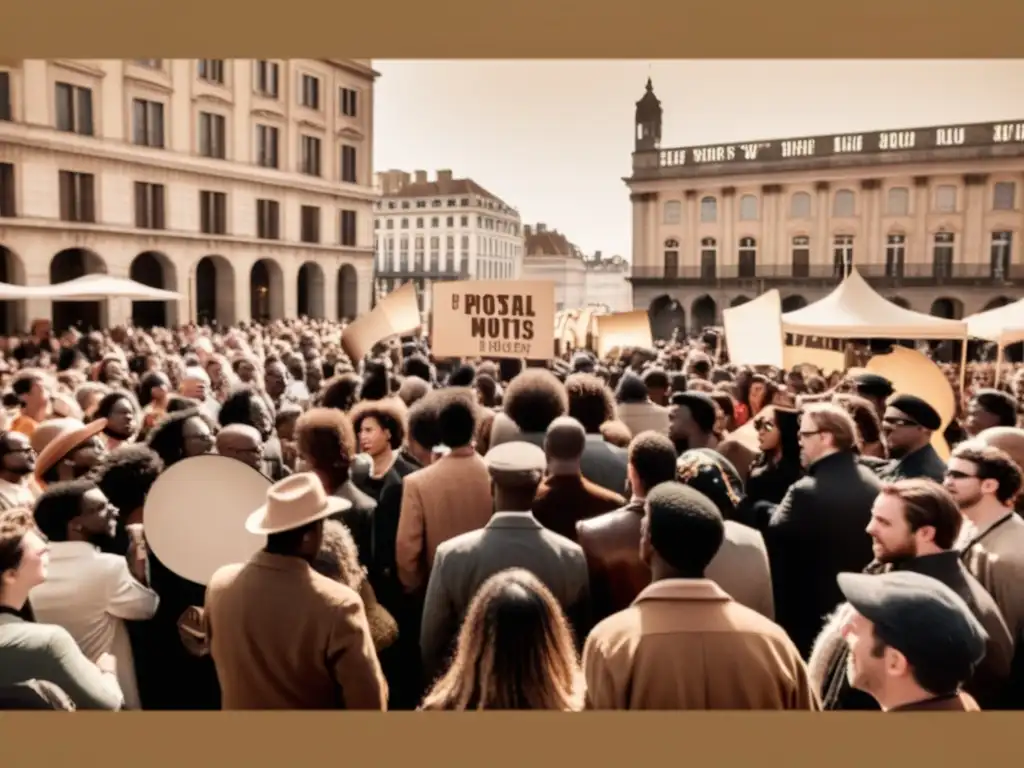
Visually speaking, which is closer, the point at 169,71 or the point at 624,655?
the point at 624,655

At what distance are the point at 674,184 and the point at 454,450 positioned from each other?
45.2 m

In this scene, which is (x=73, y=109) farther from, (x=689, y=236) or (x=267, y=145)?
(x=689, y=236)

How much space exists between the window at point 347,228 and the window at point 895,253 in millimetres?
27041

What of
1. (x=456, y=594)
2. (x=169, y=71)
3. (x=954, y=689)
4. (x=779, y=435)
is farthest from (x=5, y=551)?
(x=169, y=71)

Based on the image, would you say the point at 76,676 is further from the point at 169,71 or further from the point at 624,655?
the point at 169,71

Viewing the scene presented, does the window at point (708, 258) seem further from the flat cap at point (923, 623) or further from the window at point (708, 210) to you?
the flat cap at point (923, 623)

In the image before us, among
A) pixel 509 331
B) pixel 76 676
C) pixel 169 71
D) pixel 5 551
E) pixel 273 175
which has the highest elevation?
pixel 169 71

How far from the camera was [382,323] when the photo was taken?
9.49 m

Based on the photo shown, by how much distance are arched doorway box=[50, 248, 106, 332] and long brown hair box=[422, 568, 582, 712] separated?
97.0ft

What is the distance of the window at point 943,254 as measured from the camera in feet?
134

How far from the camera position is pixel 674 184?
47.1 meters

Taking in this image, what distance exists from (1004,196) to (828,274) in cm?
857

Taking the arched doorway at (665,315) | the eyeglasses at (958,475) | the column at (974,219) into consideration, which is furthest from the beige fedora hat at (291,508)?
the arched doorway at (665,315)

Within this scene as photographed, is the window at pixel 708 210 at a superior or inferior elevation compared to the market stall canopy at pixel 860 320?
superior
